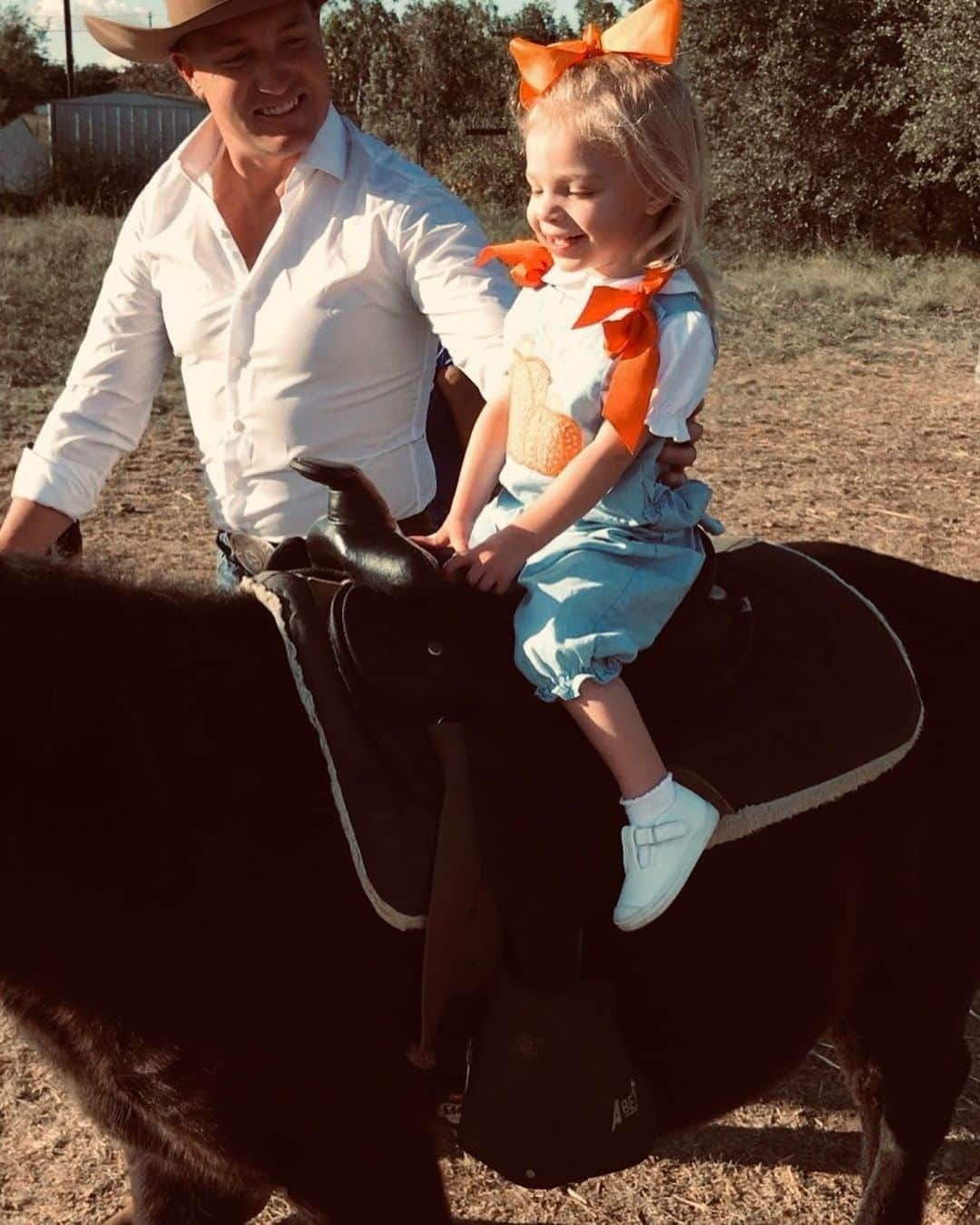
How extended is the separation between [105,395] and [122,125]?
116 ft

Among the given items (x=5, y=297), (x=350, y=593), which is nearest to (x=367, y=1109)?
(x=350, y=593)

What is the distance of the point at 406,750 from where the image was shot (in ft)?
6.25

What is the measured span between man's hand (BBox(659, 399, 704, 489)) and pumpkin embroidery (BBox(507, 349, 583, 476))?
0.45ft

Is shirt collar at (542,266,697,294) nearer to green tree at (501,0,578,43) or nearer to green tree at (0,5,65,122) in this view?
green tree at (501,0,578,43)

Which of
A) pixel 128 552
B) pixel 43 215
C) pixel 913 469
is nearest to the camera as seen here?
pixel 128 552

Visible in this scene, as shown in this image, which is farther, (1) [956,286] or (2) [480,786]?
(1) [956,286]

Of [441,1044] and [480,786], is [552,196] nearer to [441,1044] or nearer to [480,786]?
[480,786]

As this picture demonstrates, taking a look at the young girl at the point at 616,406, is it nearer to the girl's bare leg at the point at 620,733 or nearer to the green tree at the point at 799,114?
the girl's bare leg at the point at 620,733

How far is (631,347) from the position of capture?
6.50 ft

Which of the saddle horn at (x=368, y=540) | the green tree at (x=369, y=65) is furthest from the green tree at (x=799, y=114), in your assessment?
the saddle horn at (x=368, y=540)

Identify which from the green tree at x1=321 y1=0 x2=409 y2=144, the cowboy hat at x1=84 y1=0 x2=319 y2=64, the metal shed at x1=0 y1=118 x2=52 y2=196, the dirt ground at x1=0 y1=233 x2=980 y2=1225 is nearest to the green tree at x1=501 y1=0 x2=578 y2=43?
the green tree at x1=321 y1=0 x2=409 y2=144

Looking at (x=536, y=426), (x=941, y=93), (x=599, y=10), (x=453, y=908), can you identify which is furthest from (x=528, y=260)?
(x=599, y=10)

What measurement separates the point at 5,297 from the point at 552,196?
430 inches

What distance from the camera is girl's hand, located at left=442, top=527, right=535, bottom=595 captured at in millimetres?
1965
